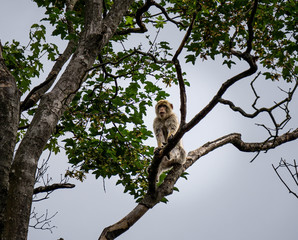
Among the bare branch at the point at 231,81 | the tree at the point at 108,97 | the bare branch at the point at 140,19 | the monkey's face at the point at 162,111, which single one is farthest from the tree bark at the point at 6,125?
the monkey's face at the point at 162,111

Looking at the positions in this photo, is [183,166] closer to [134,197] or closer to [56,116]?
[134,197]

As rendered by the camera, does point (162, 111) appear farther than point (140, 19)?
Yes

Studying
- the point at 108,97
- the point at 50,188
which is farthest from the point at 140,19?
the point at 50,188

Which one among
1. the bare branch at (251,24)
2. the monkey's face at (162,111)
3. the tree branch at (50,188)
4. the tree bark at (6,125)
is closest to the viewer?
the tree bark at (6,125)

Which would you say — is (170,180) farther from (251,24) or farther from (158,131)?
(158,131)

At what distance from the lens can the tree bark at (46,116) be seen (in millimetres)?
2955

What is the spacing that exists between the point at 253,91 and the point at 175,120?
4.77m

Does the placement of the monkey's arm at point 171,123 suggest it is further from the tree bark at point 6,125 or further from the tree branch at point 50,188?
the tree bark at point 6,125

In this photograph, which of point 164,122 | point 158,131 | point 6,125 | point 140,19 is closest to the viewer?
point 6,125

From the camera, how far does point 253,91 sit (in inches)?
146

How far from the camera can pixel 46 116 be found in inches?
142

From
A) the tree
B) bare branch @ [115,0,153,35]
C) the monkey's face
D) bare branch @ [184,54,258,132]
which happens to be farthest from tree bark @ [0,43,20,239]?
the monkey's face

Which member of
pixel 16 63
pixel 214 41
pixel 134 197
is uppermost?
pixel 16 63

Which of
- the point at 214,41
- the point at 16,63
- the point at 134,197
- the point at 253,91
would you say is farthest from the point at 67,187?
the point at 16,63
